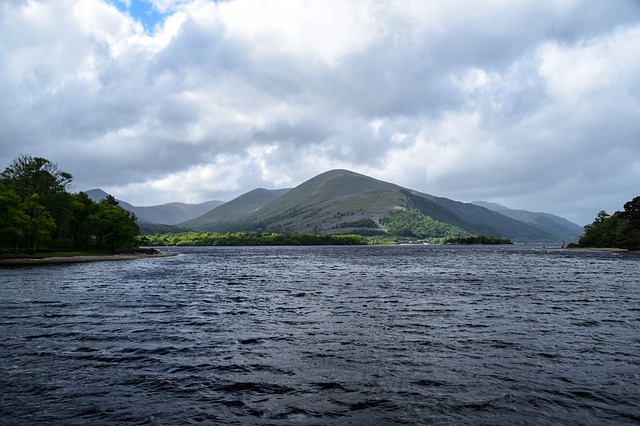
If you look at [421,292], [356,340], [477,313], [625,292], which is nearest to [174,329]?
[356,340]

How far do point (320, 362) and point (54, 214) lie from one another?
529 feet

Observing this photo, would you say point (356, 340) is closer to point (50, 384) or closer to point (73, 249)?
point (50, 384)

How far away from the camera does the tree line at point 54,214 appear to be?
134 metres

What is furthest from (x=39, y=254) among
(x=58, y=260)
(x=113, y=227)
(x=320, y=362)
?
(x=320, y=362)

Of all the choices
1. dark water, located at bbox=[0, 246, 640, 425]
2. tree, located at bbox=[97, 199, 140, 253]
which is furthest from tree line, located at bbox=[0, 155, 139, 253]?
dark water, located at bbox=[0, 246, 640, 425]

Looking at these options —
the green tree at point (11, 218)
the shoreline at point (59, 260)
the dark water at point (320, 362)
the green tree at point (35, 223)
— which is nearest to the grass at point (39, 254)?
the shoreline at point (59, 260)

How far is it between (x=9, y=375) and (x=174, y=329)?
1349 centimetres

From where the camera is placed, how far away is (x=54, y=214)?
151875mm

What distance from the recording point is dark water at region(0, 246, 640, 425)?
60.1 ft

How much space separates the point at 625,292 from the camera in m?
59.3

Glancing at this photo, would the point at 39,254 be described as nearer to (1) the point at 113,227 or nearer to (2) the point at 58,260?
(2) the point at 58,260

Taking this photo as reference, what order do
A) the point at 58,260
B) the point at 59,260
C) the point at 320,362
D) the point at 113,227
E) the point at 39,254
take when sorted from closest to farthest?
the point at 320,362
the point at 58,260
the point at 59,260
the point at 39,254
the point at 113,227

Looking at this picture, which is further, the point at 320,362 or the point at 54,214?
the point at 54,214

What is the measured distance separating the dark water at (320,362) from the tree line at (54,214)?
10199 centimetres
